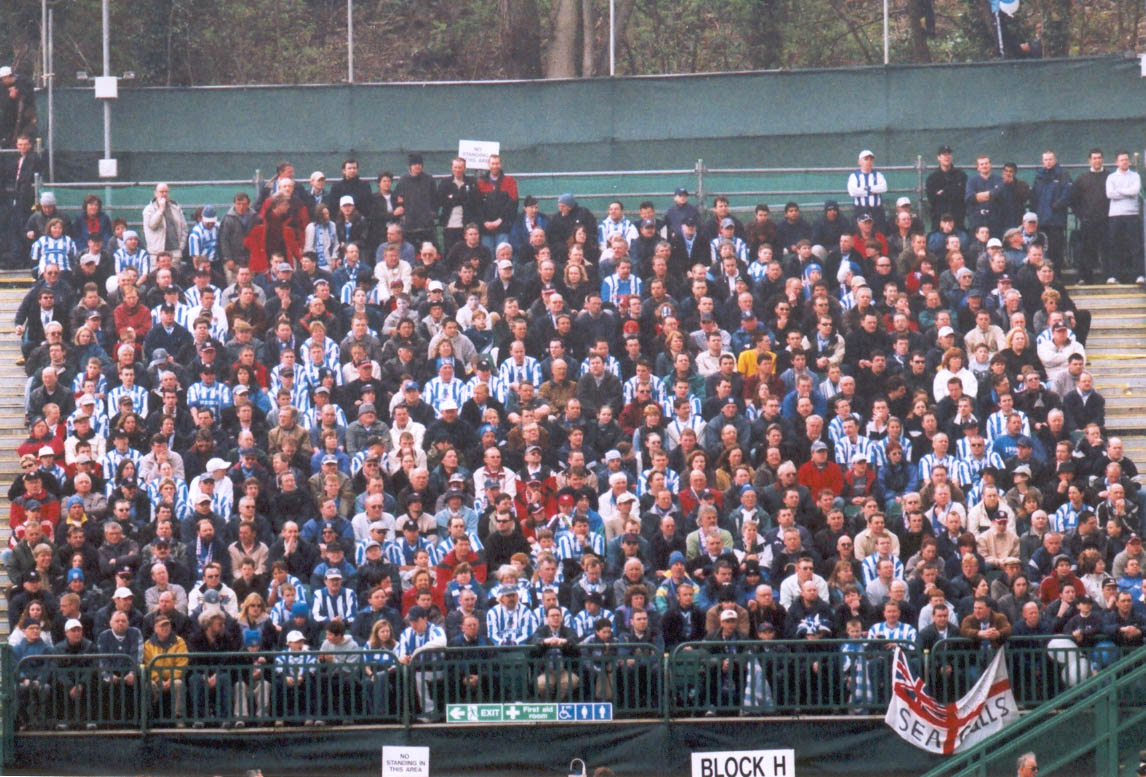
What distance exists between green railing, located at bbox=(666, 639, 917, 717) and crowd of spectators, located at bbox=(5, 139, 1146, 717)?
0.29 meters

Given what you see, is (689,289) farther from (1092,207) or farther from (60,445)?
(60,445)

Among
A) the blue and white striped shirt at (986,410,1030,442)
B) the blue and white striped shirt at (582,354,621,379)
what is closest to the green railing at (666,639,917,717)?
the blue and white striped shirt at (986,410,1030,442)

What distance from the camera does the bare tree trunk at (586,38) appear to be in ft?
A: 111

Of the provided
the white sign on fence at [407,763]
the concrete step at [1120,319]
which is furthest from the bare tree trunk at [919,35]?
the white sign on fence at [407,763]

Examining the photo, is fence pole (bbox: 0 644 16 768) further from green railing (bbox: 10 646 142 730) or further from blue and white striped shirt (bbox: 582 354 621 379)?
blue and white striped shirt (bbox: 582 354 621 379)

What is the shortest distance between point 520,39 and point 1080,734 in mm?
19132

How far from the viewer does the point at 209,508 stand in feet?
66.3

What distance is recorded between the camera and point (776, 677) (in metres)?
18.9

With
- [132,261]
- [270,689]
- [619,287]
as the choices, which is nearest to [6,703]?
[270,689]

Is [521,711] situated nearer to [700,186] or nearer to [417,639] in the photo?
[417,639]

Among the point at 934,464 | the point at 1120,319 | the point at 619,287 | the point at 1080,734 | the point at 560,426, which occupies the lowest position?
the point at 1080,734

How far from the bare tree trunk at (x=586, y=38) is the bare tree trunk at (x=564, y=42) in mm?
147

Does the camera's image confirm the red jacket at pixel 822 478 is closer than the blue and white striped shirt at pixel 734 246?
Yes

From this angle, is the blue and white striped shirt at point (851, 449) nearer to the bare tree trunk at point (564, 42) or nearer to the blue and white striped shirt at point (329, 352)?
the blue and white striped shirt at point (329, 352)
